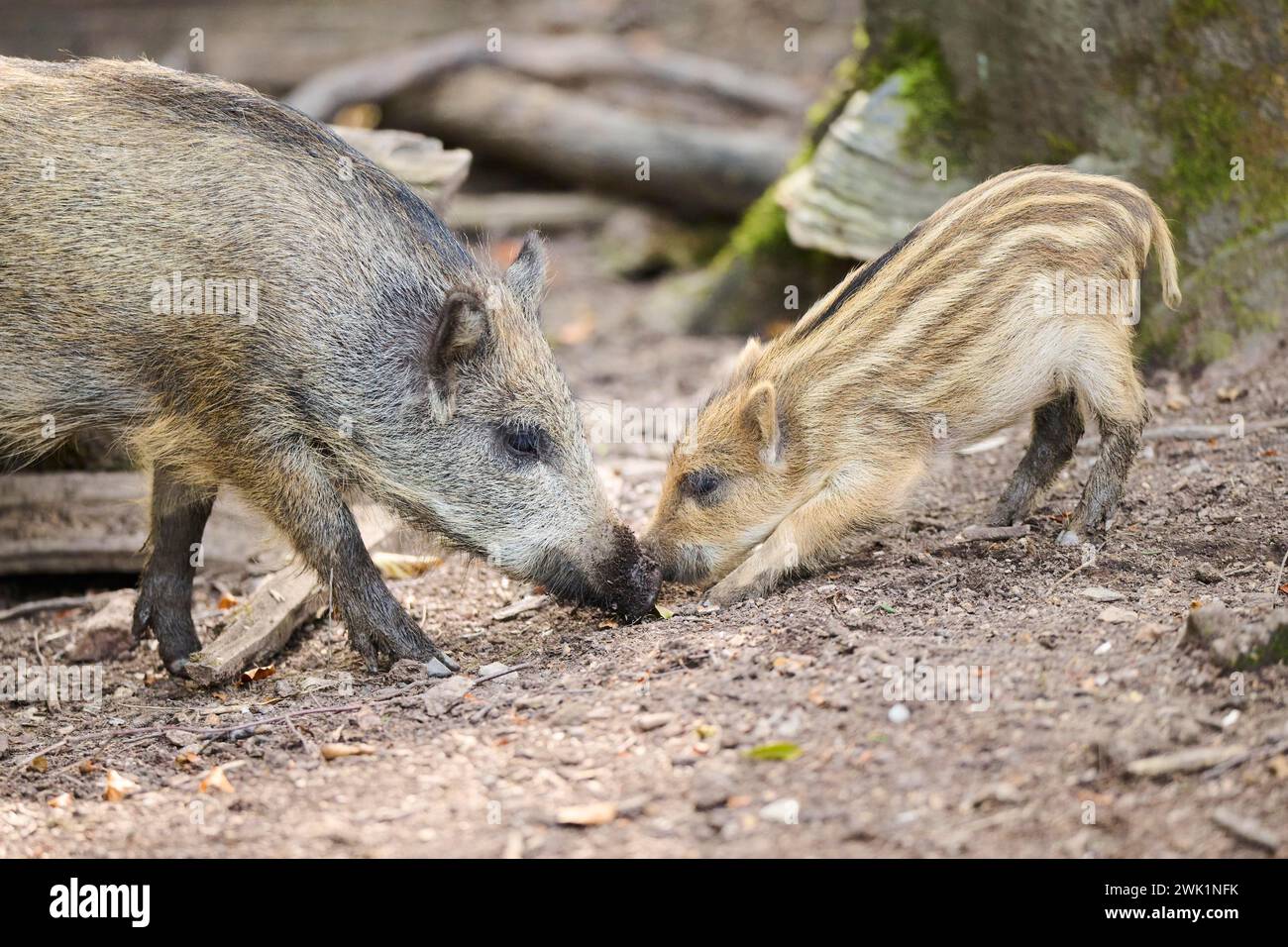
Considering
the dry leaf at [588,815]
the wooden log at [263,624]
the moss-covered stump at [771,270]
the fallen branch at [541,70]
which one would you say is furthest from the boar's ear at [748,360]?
the fallen branch at [541,70]

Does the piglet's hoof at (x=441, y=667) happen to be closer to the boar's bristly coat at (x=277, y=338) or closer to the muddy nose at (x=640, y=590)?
the boar's bristly coat at (x=277, y=338)

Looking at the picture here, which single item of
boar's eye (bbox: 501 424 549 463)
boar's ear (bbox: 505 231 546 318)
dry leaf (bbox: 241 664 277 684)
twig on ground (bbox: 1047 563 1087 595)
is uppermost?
boar's ear (bbox: 505 231 546 318)

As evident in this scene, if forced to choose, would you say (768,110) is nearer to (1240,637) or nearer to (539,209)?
(539,209)

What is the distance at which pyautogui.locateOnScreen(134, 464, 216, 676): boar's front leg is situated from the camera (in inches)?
206

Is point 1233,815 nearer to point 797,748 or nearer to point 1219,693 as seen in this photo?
point 1219,693

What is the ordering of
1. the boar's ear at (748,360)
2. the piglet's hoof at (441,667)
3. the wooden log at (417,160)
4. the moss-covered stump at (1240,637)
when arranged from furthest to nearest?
1. the wooden log at (417,160)
2. the boar's ear at (748,360)
3. the piglet's hoof at (441,667)
4. the moss-covered stump at (1240,637)

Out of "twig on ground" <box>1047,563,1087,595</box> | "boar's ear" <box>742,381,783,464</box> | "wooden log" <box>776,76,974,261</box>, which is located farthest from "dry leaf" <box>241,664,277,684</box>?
"wooden log" <box>776,76,974,261</box>

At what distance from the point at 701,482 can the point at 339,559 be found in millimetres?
1398

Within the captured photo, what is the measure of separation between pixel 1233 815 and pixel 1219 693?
22.3 inches

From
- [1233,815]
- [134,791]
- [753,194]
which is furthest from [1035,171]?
[753,194]

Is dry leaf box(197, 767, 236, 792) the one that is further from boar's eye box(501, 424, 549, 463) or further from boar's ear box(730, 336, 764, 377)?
boar's ear box(730, 336, 764, 377)

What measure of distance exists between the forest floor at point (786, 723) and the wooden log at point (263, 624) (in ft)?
0.29

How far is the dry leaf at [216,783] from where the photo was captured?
3.77 m

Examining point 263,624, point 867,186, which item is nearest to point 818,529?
point 263,624
